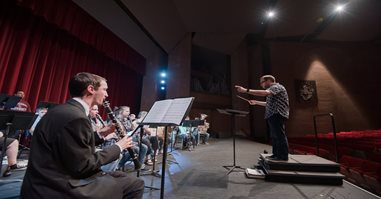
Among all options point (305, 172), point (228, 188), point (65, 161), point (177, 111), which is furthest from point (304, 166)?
point (65, 161)

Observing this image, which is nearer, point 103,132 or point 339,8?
point 103,132

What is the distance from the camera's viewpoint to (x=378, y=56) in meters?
10.2

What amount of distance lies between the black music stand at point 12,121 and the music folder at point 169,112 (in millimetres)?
1857

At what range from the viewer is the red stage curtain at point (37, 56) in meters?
4.53

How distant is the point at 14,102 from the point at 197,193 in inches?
135

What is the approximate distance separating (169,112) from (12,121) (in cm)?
223

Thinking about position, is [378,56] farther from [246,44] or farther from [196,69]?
[196,69]

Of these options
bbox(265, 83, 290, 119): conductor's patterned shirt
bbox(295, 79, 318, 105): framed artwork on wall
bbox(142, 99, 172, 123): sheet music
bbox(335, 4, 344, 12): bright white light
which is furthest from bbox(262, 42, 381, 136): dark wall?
bbox(142, 99, 172, 123): sheet music

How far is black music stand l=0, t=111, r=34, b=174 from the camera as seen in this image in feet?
8.21

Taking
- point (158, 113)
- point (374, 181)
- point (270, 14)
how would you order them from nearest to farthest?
point (158, 113)
point (374, 181)
point (270, 14)

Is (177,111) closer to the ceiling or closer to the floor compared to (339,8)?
closer to the floor

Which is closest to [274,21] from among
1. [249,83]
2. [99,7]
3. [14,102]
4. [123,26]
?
[249,83]

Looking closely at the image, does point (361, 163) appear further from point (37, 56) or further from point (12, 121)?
point (37, 56)

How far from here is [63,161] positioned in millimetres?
1089
